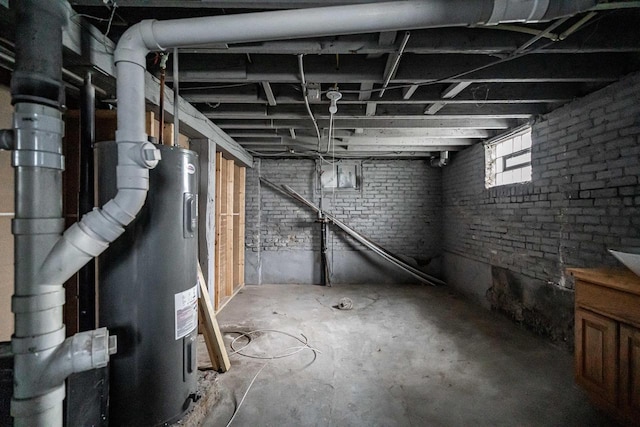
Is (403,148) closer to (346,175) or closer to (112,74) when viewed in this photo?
(346,175)

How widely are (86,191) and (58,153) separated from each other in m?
0.34

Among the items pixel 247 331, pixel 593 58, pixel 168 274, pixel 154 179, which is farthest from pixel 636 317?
pixel 247 331

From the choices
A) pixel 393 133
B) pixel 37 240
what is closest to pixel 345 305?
pixel 393 133

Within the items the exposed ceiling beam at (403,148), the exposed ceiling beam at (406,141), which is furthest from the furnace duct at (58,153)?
the exposed ceiling beam at (403,148)

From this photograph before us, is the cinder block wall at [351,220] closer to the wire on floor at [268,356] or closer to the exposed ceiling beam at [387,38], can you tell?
the wire on floor at [268,356]

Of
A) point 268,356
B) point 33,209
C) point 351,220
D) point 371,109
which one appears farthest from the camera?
point 351,220

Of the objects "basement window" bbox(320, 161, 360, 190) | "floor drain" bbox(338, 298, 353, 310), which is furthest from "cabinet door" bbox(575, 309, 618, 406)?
"basement window" bbox(320, 161, 360, 190)

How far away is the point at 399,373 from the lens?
2.50 meters

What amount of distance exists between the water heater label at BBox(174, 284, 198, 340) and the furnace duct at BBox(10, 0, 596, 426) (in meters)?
0.37

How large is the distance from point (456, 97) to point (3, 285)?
12.4ft

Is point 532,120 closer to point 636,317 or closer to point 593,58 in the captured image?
point 593,58

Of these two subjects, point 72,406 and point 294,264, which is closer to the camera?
point 72,406

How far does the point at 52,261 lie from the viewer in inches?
46.4

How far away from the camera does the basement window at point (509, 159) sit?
11.8 feet
